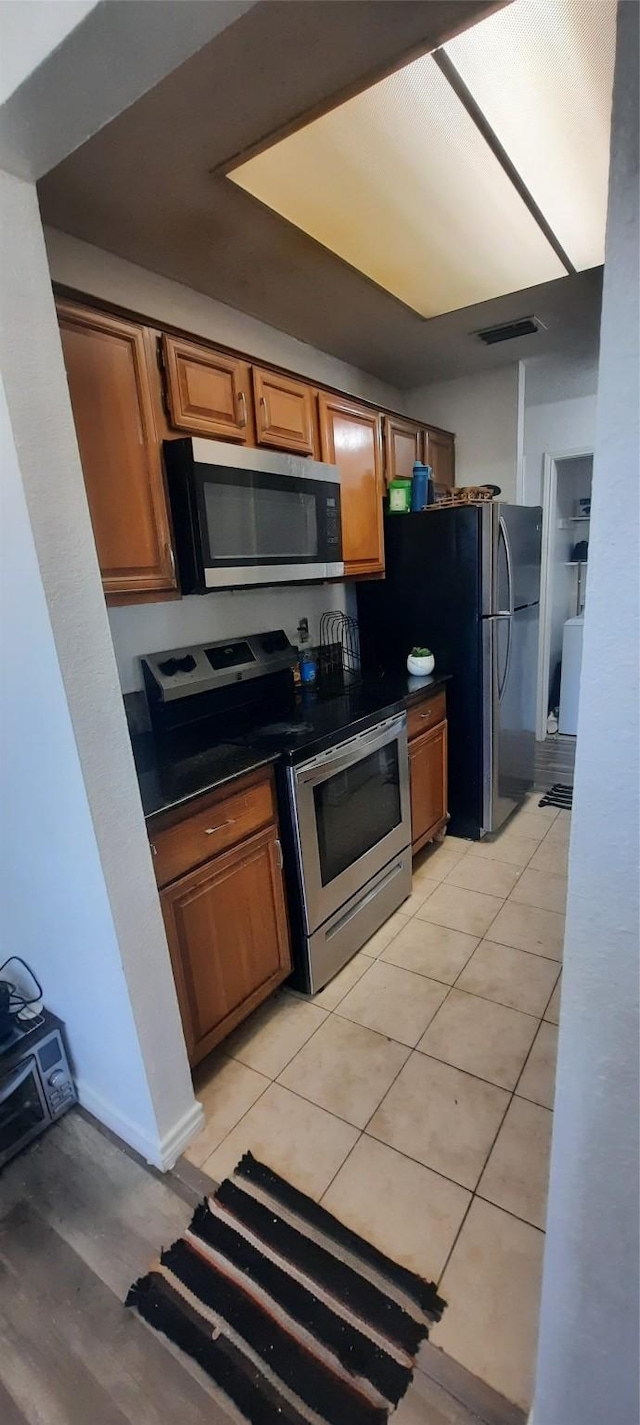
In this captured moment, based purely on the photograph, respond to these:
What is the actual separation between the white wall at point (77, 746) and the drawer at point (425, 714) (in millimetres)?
1382

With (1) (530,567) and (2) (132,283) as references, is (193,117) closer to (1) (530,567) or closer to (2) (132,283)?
(2) (132,283)

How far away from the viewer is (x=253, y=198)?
157 centimetres

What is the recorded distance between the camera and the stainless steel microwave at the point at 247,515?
167 cm

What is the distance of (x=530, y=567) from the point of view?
10.00 ft

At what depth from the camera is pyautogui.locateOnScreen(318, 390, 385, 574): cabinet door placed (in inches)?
90.0

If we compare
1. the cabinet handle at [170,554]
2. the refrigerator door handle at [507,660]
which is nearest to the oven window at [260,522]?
the cabinet handle at [170,554]

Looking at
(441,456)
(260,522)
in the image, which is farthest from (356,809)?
(441,456)

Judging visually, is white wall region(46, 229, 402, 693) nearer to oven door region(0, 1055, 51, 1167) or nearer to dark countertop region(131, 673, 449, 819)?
dark countertop region(131, 673, 449, 819)

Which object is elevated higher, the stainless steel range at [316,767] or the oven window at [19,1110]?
the stainless steel range at [316,767]

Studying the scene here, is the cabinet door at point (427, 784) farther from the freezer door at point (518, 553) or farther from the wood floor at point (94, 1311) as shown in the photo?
the wood floor at point (94, 1311)

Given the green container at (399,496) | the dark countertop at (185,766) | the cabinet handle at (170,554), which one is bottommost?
the dark countertop at (185,766)

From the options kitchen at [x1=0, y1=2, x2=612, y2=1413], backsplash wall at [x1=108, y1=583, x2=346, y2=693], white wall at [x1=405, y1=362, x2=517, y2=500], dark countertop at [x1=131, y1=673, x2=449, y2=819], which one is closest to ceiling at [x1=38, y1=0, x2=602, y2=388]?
kitchen at [x1=0, y1=2, x2=612, y2=1413]

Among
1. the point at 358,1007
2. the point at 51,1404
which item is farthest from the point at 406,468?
the point at 51,1404

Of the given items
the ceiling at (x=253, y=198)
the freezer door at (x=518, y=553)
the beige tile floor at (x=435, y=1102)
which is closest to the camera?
the ceiling at (x=253, y=198)
